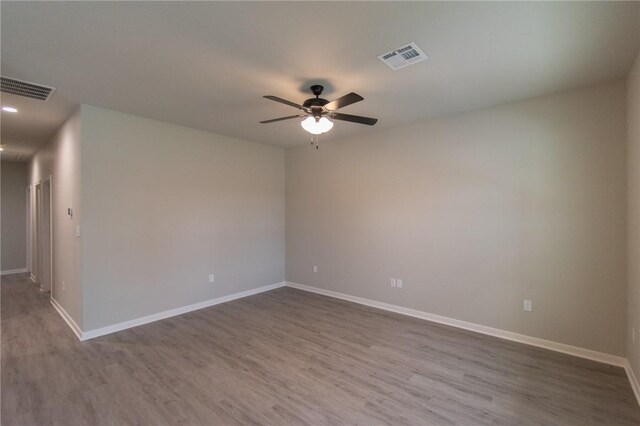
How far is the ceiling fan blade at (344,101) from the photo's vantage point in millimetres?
2455

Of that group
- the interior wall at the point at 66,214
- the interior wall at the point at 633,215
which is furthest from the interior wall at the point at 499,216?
the interior wall at the point at 66,214

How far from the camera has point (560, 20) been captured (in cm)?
195

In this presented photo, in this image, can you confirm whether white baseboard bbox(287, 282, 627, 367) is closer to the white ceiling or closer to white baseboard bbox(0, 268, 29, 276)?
the white ceiling

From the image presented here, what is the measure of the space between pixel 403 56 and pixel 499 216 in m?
2.27

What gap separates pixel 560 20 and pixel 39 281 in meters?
Result: 8.85

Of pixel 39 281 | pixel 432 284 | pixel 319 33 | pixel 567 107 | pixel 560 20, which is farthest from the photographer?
pixel 39 281

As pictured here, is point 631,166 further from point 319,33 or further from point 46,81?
point 46,81

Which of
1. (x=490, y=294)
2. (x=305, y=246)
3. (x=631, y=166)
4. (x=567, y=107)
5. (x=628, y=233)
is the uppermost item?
(x=567, y=107)

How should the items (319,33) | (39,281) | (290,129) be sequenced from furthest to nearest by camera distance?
(39,281), (290,129), (319,33)

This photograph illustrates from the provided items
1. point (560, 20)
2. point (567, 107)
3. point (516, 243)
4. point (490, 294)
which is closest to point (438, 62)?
point (560, 20)

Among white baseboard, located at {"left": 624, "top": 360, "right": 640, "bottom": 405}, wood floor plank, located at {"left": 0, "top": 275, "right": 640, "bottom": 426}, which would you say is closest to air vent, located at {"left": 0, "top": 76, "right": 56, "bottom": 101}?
wood floor plank, located at {"left": 0, "top": 275, "right": 640, "bottom": 426}

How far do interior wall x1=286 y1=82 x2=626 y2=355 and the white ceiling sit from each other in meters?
0.44

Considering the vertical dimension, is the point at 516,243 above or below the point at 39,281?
above

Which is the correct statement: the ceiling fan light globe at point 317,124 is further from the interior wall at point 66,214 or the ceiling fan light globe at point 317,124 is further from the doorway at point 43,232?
the doorway at point 43,232
